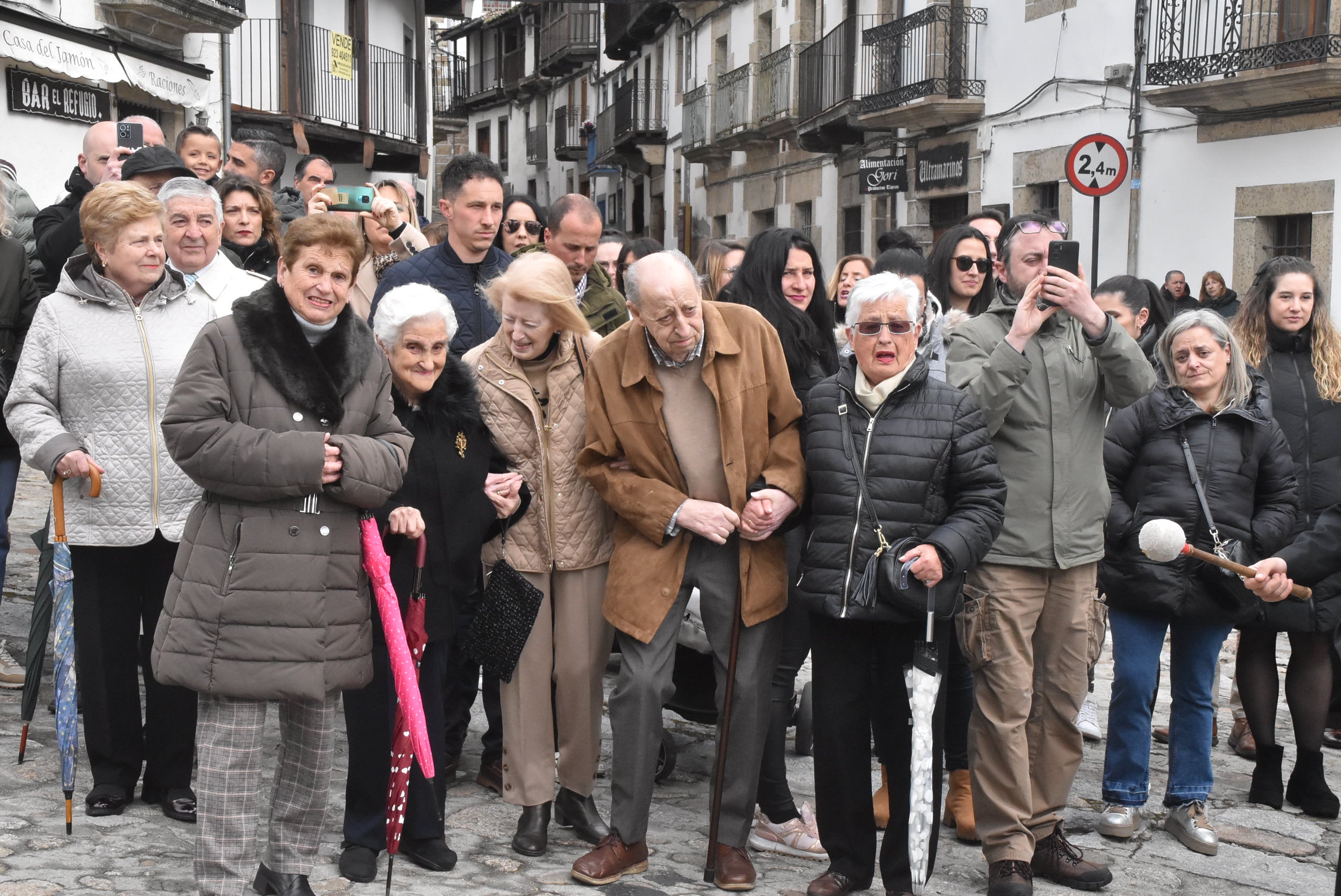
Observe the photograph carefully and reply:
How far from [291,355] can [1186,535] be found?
2.99 meters

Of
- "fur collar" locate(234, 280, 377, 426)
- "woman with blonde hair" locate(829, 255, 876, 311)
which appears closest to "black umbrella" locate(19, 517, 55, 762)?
"fur collar" locate(234, 280, 377, 426)

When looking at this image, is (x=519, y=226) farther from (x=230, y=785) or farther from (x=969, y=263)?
(x=230, y=785)

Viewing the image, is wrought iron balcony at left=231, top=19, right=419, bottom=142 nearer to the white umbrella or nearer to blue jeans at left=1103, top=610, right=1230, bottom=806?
blue jeans at left=1103, top=610, right=1230, bottom=806

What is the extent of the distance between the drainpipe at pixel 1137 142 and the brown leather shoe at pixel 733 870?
13.2 meters

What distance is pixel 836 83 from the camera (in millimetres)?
23328

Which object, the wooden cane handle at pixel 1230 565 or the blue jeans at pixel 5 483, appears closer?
the wooden cane handle at pixel 1230 565

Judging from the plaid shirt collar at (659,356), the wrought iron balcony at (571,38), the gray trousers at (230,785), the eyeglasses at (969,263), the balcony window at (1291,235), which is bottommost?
the gray trousers at (230,785)

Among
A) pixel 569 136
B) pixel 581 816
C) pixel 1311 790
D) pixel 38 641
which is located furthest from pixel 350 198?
pixel 569 136

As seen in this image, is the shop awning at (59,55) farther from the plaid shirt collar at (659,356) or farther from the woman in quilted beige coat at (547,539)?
the plaid shirt collar at (659,356)

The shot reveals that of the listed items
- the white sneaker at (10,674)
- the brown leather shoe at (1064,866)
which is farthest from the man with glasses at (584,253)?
the white sneaker at (10,674)

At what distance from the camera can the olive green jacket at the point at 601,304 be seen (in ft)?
19.4

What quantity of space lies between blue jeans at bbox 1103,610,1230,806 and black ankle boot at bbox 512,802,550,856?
1914 millimetres

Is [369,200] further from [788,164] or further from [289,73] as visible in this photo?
[788,164]

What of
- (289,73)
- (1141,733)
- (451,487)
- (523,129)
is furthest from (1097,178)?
(523,129)
